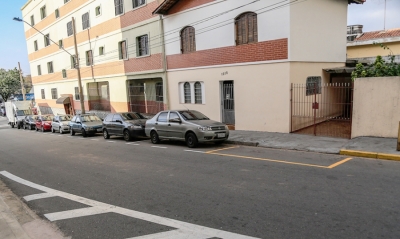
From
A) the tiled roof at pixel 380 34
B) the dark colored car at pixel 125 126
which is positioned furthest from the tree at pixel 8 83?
the tiled roof at pixel 380 34

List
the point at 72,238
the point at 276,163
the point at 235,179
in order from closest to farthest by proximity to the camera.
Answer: the point at 72,238, the point at 235,179, the point at 276,163

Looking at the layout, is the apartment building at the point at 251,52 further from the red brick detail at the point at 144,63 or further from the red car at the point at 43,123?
the red car at the point at 43,123

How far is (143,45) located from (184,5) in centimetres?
541

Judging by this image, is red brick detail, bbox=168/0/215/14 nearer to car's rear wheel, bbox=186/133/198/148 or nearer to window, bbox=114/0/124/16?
window, bbox=114/0/124/16

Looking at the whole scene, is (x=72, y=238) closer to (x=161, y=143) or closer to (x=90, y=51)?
(x=161, y=143)

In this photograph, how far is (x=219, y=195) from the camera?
599 centimetres

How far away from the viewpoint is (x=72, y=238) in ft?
14.8

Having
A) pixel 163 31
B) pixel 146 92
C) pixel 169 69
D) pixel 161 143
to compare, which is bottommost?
pixel 161 143

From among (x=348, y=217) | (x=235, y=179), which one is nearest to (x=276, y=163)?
(x=235, y=179)

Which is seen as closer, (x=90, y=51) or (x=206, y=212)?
(x=206, y=212)

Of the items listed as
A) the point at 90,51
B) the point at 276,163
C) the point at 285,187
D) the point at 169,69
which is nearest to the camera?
the point at 285,187

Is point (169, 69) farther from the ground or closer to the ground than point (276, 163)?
farther from the ground

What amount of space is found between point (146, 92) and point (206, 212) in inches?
708

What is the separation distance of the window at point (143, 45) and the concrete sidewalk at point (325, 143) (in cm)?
1058
